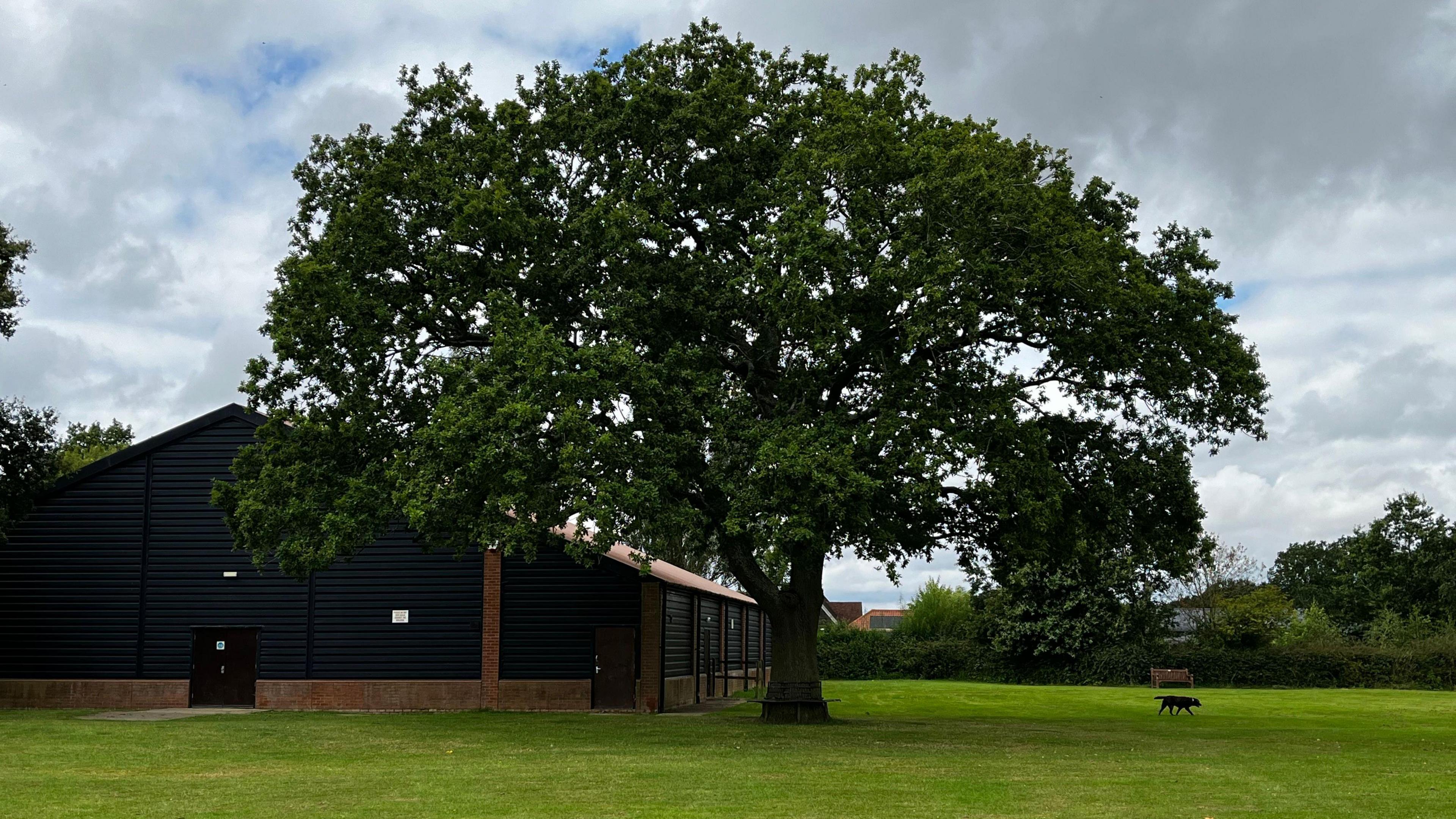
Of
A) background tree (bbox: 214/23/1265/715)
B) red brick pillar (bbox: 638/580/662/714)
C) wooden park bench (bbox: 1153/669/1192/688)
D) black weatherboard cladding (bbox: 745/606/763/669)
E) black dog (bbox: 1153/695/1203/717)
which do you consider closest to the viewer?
background tree (bbox: 214/23/1265/715)

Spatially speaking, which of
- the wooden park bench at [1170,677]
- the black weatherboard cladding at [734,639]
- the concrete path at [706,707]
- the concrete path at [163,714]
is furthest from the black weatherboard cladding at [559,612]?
the wooden park bench at [1170,677]

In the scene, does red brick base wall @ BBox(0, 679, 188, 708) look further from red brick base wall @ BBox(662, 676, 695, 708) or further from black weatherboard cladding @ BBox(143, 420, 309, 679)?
red brick base wall @ BBox(662, 676, 695, 708)

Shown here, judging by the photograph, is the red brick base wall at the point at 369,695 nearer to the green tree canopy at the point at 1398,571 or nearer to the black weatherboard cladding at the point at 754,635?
the black weatherboard cladding at the point at 754,635

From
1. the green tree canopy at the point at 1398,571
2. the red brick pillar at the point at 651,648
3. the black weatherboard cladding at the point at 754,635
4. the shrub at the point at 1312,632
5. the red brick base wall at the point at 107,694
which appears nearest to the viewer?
the red brick pillar at the point at 651,648

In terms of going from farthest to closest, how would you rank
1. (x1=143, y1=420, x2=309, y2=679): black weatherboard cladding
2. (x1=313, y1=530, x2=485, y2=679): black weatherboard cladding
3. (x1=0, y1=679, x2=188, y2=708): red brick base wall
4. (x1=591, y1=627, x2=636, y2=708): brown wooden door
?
(x1=143, y1=420, x2=309, y2=679): black weatherboard cladding, (x1=0, y1=679, x2=188, y2=708): red brick base wall, (x1=313, y1=530, x2=485, y2=679): black weatherboard cladding, (x1=591, y1=627, x2=636, y2=708): brown wooden door

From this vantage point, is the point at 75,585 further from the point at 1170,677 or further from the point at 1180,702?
the point at 1170,677

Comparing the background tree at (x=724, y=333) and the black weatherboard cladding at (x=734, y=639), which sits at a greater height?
the background tree at (x=724, y=333)

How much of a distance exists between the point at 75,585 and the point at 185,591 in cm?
279

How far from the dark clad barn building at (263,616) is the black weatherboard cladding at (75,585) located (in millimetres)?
40

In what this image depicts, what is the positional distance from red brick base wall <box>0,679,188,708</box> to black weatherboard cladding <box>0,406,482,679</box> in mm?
222

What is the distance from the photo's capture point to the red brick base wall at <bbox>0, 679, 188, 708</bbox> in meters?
32.1

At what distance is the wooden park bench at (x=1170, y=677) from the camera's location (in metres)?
50.7

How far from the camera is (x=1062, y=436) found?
26953 millimetres

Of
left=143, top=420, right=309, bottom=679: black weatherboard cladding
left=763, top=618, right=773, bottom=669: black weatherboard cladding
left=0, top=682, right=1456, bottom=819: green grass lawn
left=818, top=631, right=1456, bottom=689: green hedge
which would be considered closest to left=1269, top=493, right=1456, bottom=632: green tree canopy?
left=818, top=631, right=1456, bottom=689: green hedge
